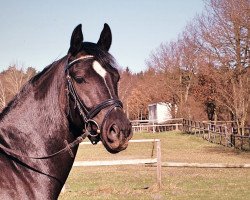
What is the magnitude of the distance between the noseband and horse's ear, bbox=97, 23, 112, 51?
0.35 metres

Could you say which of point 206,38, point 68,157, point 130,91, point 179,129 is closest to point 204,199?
point 68,157

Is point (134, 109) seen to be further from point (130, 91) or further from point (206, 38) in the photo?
point (206, 38)

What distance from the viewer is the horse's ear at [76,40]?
3.32 m

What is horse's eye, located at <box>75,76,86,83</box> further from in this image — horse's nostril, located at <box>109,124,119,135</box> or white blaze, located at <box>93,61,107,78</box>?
horse's nostril, located at <box>109,124,119,135</box>

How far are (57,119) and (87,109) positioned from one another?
0.33 metres

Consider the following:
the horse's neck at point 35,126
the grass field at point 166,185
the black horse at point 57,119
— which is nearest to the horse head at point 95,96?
the black horse at point 57,119

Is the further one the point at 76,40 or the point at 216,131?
the point at 216,131

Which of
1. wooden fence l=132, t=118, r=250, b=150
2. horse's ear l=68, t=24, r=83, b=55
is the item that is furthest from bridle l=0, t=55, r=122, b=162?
wooden fence l=132, t=118, r=250, b=150

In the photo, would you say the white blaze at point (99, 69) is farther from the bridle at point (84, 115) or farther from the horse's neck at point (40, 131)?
the horse's neck at point (40, 131)

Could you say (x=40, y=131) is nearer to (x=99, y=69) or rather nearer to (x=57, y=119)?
(x=57, y=119)

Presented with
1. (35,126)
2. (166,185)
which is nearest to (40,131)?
(35,126)

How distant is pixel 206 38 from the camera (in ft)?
91.1

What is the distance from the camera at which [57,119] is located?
339cm

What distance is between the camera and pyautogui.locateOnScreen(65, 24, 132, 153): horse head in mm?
3076
